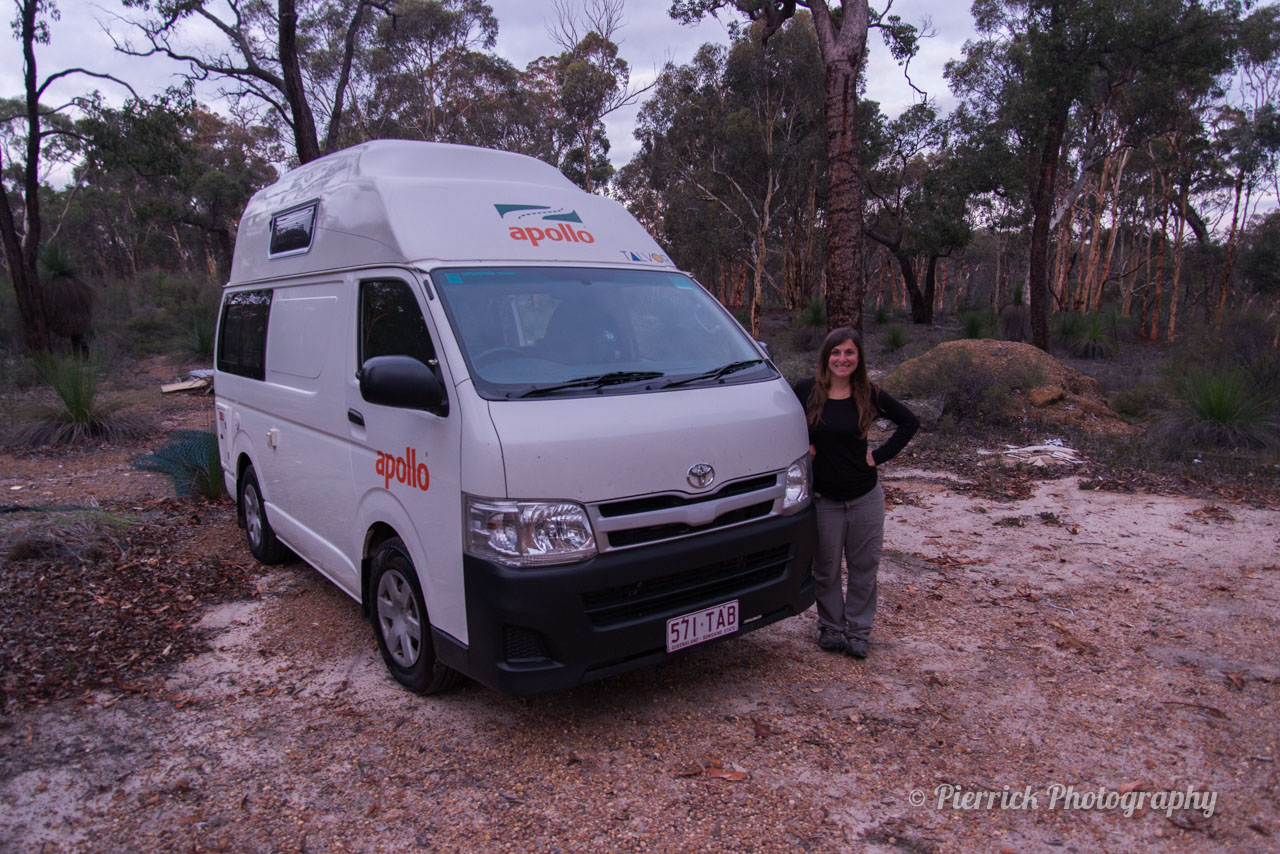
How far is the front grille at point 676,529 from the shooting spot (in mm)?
3127

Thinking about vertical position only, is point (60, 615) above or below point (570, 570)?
below

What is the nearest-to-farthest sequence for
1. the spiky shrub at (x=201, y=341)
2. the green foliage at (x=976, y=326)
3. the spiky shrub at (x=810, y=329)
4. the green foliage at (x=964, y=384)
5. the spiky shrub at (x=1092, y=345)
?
the green foliage at (x=964, y=384) < the spiky shrub at (x=201, y=341) < the spiky shrub at (x=1092, y=345) < the green foliage at (x=976, y=326) < the spiky shrub at (x=810, y=329)

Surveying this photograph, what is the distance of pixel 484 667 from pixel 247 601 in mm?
2804

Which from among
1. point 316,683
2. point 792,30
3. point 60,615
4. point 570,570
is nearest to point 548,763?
point 570,570

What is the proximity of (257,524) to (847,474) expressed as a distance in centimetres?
421

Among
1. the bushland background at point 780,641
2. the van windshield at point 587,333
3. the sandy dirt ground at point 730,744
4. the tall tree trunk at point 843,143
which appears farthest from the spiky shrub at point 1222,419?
the van windshield at point 587,333

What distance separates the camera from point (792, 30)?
2850 cm

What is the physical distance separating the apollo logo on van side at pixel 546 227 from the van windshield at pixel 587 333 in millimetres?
221

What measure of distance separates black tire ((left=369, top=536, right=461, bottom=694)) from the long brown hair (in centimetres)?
210

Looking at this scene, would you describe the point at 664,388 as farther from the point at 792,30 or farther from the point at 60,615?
the point at 792,30

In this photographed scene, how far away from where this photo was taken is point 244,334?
5.67 m

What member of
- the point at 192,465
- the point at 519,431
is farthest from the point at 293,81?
the point at 519,431

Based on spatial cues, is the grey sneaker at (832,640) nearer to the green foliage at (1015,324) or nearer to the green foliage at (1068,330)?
the green foliage at (1015,324)

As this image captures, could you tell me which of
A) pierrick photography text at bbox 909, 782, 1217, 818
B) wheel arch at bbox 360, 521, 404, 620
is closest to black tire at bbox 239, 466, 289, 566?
wheel arch at bbox 360, 521, 404, 620
